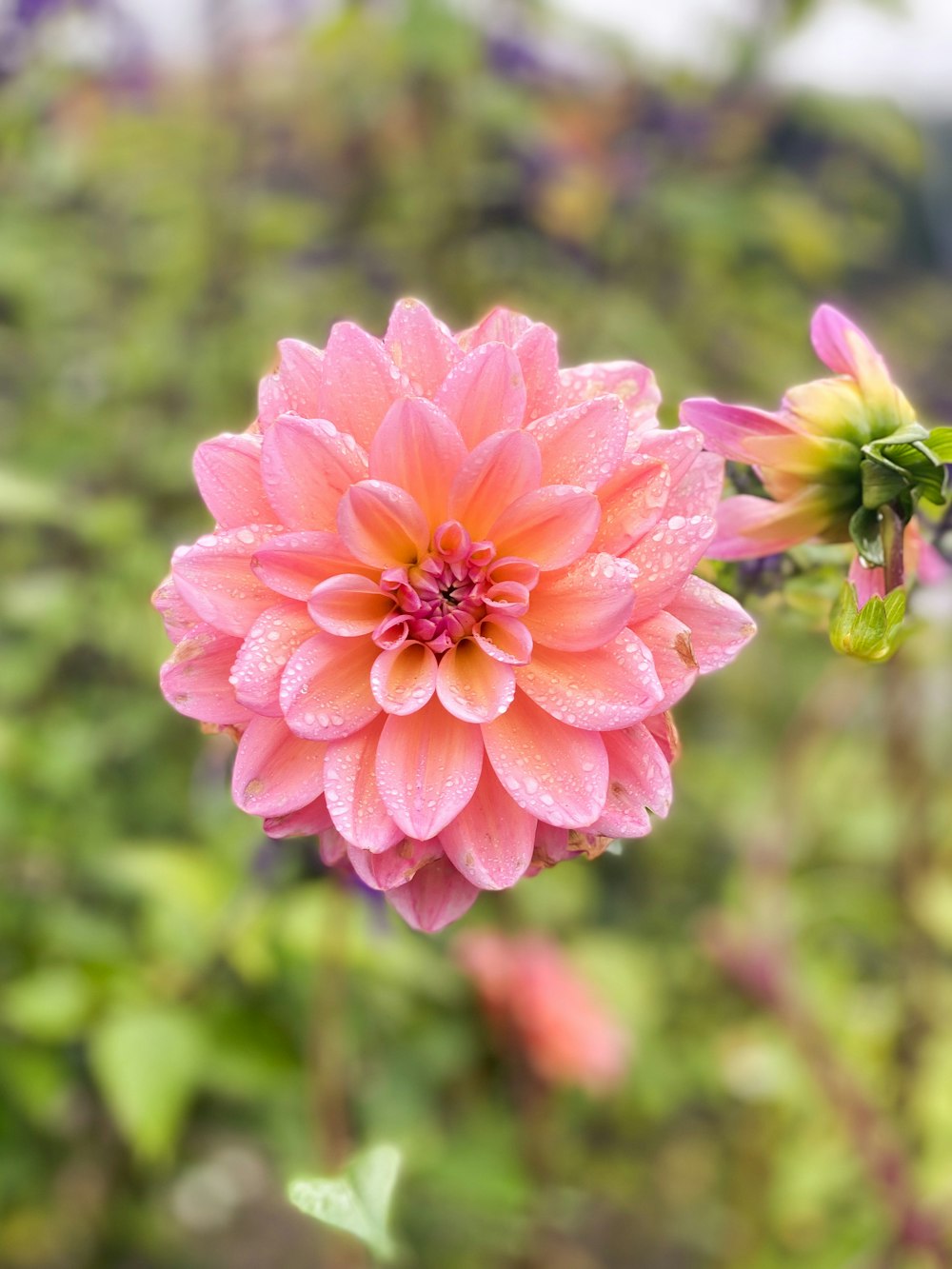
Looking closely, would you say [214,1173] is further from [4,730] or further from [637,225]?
[637,225]

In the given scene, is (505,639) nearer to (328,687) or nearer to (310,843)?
(328,687)

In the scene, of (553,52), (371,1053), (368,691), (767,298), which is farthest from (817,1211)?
(553,52)

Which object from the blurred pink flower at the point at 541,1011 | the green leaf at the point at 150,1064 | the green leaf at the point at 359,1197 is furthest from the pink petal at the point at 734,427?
the blurred pink flower at the point at 541,1011

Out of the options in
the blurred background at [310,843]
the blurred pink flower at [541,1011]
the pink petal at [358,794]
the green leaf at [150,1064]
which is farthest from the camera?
the blurred pink flower at [541,1011]

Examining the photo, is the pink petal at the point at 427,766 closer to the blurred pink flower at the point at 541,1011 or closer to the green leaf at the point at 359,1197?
the green leaf at the point at 359,1197

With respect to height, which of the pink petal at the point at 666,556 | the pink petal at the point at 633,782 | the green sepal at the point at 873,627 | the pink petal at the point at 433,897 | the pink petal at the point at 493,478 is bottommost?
the pink petal at the point at 433,897

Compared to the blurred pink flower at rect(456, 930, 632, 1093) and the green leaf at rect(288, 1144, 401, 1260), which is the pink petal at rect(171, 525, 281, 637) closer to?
the green leaf at rect(288, 1144, 401, 1260)
